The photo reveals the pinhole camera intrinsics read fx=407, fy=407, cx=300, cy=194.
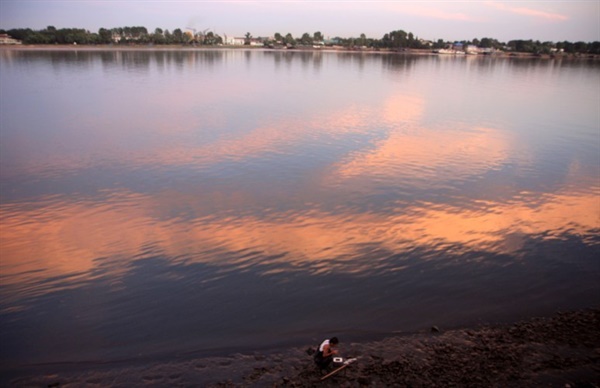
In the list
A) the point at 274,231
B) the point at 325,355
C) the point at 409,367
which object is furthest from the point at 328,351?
the point at 274,231

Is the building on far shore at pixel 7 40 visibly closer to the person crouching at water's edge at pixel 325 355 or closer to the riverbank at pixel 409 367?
the riverbank at pixel 409 367

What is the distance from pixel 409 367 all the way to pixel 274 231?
824 centimetres

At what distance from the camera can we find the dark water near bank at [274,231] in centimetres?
1101

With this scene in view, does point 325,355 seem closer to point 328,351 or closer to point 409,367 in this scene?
point 328,351

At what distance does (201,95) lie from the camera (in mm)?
51281

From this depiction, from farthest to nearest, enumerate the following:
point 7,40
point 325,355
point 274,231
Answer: point 7,40
point 274,231
point 325,355

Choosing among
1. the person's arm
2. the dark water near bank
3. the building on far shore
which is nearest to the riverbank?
the person's arm

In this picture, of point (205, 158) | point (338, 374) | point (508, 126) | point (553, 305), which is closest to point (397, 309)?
point (338, 374)

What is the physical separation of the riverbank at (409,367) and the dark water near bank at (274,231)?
629mm

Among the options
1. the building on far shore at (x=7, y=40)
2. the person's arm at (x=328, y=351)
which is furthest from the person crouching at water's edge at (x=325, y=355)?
the building on far shore at (x=7, y=40)

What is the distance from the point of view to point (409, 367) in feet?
29.1

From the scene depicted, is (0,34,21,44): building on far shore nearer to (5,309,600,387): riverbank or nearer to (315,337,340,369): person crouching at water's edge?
(5,309,600,387): riverbank

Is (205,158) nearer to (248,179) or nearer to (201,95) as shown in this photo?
(248,179)

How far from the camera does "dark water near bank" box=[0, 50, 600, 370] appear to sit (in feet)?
36.1
